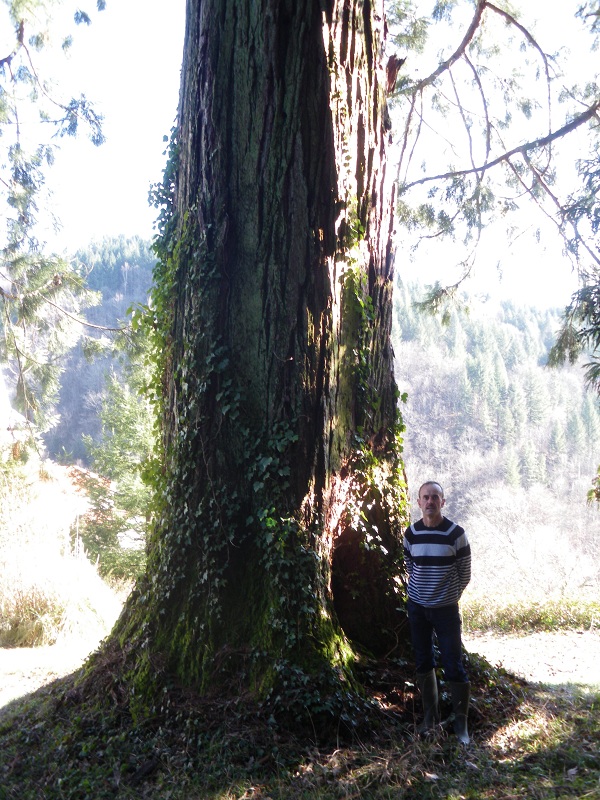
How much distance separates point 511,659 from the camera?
A: 7234mm

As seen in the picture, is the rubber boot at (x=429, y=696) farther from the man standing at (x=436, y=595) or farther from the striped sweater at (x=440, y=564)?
the striped sweater at (x=440, y=564)

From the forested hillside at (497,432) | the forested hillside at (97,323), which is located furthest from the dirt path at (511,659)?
the forested hillside at (97,323)

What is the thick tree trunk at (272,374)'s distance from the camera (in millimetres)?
4289

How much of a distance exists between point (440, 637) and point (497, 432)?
32.0m

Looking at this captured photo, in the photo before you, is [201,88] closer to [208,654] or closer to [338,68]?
[338,68]

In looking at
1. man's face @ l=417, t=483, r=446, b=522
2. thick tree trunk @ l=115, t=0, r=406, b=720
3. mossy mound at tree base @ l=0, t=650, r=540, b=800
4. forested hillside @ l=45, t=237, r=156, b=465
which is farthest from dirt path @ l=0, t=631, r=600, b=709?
forested hillside @ l=45, t=237, r=156, b=465

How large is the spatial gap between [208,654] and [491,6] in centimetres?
797

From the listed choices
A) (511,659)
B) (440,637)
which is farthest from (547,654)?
(440,637)

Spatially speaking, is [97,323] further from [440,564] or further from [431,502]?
[440,564]

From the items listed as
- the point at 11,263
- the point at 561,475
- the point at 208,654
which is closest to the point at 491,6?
the point at 11,263

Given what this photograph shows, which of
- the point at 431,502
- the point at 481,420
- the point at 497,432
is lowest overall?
the point at 497,432

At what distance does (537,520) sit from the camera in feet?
93.5

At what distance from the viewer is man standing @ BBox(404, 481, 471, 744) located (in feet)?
13.5

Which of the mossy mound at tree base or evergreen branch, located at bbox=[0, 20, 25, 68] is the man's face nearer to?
the mossy mound at tree base
